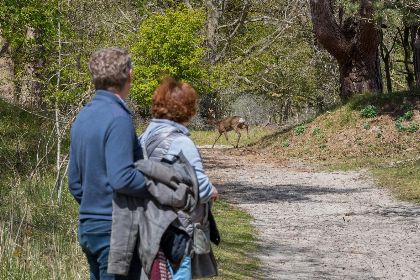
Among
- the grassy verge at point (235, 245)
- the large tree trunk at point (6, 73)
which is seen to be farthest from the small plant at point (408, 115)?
the large tree trunk at point (6, 73)

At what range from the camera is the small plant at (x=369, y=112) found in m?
26.2

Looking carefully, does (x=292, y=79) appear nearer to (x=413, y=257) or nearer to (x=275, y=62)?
(x=275, y=62)

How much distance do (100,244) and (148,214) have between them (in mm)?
305

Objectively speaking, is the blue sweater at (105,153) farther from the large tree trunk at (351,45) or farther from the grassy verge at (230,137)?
the grassy verge at (230,137)

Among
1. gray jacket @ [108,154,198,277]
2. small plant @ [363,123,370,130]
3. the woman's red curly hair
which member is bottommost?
small plant @ [363,123,370,130]

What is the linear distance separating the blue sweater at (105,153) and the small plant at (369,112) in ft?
71.1

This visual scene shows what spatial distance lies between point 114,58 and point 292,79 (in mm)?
41629

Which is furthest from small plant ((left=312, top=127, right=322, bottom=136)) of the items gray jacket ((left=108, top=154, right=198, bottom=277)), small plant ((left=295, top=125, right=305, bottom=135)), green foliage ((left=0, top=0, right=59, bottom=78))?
gray jacket ((left=108, top=154, right=198, bottom=277))

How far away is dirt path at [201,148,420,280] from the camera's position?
10586mm

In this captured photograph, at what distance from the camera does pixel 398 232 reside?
13320 mm

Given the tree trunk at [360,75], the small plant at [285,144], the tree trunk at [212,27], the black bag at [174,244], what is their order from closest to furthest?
the black bag at [174,244], the small plant at [285,144], the tree trunk at [360,75], the tree trunk at [212,27]

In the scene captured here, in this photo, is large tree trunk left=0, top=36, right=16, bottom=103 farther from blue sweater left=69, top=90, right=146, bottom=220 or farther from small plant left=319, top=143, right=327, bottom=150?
blue sweater left=69, top=90, right=146, bottom=220

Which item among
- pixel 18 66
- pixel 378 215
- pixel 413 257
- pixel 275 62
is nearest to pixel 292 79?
pixel 275 62

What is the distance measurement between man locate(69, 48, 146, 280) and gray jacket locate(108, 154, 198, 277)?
0.07 metres
